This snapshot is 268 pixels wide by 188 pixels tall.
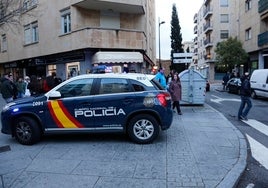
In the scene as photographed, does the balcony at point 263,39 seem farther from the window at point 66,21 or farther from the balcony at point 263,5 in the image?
the window at point 66,21

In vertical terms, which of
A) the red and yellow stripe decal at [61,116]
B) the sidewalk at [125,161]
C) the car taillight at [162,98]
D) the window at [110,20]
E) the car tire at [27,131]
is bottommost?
the sidewalk at [125,161]

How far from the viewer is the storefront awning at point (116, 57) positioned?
20.3 meters

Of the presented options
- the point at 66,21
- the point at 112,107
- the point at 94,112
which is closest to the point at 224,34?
the point at 66,21

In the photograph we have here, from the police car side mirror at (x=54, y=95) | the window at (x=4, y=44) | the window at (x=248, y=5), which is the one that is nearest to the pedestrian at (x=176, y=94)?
the police car side mirror at (x=54, y=95)

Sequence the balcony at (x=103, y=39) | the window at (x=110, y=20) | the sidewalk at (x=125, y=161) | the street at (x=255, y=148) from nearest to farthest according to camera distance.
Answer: the sidewalk at (x=125, y=161) < the street at (x=255, y=148) < the balcony at (x=103, y=39) < the window at (x=110, y=20)

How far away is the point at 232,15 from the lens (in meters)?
62.6

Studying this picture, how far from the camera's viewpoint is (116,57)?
20688mm

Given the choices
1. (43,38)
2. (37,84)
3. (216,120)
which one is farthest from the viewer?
(43,38)

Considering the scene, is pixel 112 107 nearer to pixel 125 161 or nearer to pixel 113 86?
pixel 113 86

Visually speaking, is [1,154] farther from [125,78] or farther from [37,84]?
[37,84]

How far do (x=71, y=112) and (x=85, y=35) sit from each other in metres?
13.5

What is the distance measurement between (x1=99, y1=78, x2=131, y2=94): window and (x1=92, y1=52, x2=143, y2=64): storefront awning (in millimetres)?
12387

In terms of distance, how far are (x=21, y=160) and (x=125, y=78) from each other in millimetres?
3007

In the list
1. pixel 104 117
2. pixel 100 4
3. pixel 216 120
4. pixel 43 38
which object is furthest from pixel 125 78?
pixel 43 38
